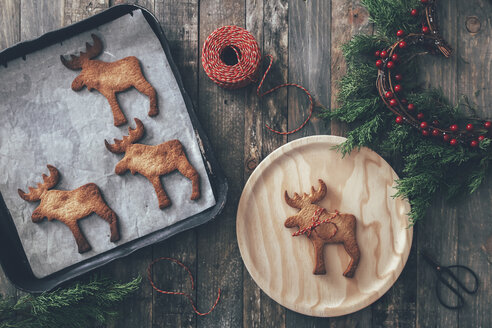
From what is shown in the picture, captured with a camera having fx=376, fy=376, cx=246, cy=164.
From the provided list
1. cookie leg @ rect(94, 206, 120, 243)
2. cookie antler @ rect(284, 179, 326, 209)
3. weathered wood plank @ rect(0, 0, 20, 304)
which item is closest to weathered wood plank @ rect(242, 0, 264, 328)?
cookie antler @ rect(284, 179, 326, 209)

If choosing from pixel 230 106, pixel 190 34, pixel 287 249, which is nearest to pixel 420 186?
pixel 287 249

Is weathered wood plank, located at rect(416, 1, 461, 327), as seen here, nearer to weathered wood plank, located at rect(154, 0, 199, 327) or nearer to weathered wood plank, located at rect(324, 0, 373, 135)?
weathered wood plank, located at rect(324, 0, 373, 135)

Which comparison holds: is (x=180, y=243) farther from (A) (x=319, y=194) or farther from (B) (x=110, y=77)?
(B) (x=110, y=77)

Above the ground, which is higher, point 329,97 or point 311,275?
point 329,97

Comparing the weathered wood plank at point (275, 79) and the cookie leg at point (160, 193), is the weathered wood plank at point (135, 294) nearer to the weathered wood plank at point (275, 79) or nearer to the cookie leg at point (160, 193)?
the cookie leg at point (160, 193)

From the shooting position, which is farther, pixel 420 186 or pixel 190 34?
pixel 190 34

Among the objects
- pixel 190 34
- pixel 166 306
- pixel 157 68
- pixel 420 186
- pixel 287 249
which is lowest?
pixel 166 306

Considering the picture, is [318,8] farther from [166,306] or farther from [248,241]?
[166,306]
